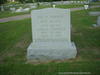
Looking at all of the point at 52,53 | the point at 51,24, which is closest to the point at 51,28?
the point at 51,24

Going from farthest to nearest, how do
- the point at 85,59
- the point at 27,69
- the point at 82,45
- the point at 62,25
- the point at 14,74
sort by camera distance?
1. the point at 82,45
2. the point at 62,25
3. the point at 85,59
4. the point at 27,69
5. the point at 14,74

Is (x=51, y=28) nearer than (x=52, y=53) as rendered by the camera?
No

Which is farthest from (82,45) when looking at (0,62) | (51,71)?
(0,62)

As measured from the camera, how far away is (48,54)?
5938mm

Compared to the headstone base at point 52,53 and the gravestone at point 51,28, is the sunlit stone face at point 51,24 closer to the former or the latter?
the gravestone at point 51,28

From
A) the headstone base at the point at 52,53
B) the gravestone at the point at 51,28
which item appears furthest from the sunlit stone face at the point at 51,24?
the headstone base at the point at 52,53

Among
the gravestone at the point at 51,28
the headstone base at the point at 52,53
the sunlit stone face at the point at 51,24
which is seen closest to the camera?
the headstone base at the point at 52,53

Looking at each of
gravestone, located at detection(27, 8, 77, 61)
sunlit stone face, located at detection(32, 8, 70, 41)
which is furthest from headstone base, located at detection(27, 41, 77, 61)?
sunlit stone face, located at detection(32, 8, 70, 41)

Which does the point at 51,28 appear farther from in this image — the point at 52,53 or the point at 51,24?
the point at 52,53

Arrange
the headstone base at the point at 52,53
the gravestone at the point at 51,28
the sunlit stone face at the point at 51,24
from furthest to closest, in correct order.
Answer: the sunlit stone face at the point at 51,24 < the gravestone at the point at 51,28 < the headstone base at the point at 52,53

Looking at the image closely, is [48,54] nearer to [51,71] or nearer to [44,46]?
[44,46]

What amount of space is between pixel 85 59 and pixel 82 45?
1.75 metres

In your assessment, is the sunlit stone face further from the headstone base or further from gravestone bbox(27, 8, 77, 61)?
the headstone base

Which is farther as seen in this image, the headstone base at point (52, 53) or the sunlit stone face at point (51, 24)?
the sunlit stone face at point (51, 24)
